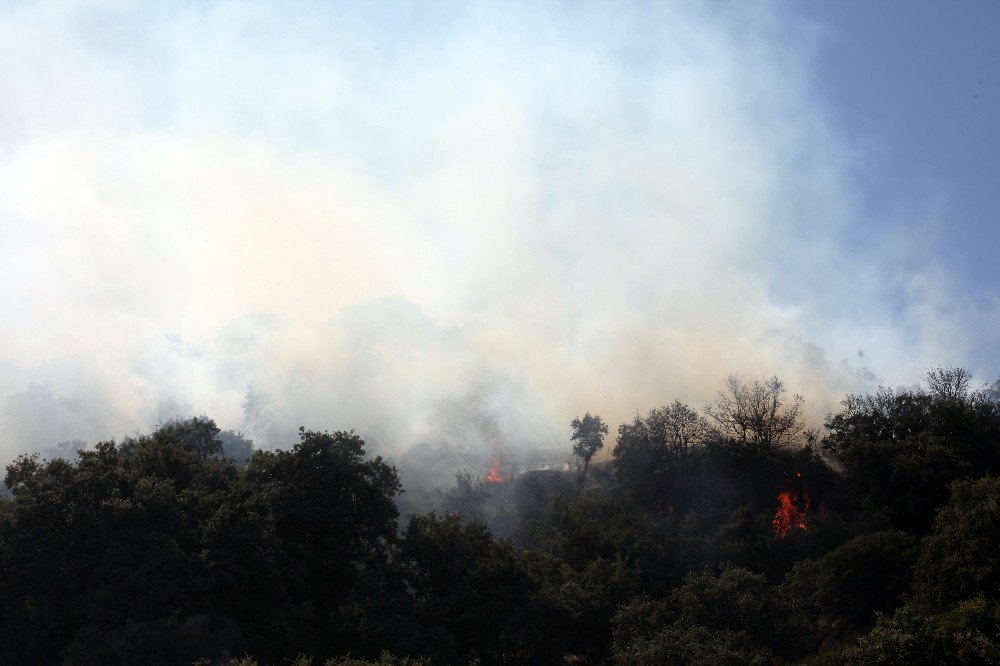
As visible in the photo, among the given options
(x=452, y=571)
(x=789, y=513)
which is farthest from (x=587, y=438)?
(x=452, y=571)

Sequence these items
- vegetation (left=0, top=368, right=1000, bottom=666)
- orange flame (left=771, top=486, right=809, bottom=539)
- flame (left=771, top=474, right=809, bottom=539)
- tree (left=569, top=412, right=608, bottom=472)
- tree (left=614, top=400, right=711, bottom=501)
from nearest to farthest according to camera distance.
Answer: vegetation (left=0, top=368, right=1000, bottom=666)
orange flame (left=771, top=486, right=809, bottom=539)
flame (left=771, top=474, right=809, bottom=539)
tree (left=614, top=400, right=711, bottom=501)
tree (left=569, top=412, right=608, bottom=472)

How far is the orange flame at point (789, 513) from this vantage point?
70.4 m

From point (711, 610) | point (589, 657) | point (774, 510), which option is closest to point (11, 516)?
point (589, 657)

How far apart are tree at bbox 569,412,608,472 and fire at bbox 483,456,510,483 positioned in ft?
37.6

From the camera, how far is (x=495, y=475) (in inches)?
4510

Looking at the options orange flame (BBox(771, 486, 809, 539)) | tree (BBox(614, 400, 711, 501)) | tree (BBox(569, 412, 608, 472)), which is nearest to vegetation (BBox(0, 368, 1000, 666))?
orange flame (BBox(771, 486, 809, 539))

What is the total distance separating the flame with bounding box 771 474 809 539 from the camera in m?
70.6

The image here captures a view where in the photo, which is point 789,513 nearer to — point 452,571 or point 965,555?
point 965,555

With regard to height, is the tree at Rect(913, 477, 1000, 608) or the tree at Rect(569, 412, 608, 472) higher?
the tree at Rect(569, 412, 608, 472)

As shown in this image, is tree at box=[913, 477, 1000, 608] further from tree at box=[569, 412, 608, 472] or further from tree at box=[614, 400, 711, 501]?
tree at box=[569, 412, 608, 472]

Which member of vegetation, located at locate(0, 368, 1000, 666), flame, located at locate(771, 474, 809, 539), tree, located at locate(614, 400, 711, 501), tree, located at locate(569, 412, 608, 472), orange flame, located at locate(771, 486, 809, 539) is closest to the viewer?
vegetation, located at locate(0, 368, 1000, 666)

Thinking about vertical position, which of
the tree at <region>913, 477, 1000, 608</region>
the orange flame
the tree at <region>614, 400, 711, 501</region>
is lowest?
the tree at <region>913, 477, 1000, 608</region>

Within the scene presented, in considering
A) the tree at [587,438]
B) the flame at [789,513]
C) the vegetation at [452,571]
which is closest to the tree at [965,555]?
the vegetation at [452,571]

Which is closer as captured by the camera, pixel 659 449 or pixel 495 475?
pixel 659 449
